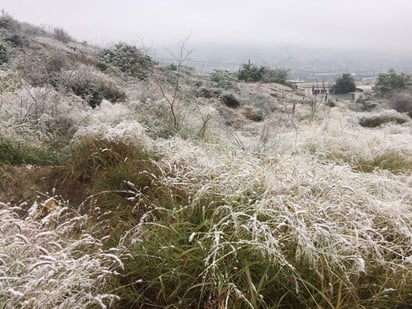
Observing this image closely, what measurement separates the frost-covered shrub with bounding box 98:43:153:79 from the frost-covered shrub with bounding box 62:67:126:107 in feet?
11.7

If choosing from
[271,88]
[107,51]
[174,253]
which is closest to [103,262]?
[174,253]

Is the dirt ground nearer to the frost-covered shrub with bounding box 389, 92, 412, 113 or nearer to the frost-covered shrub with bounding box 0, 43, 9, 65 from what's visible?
the frost-covered shrub with bounding box 0, 43, 9, 65

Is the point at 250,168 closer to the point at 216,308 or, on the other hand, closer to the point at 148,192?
the point at 148,192

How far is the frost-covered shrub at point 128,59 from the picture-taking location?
1343 cm

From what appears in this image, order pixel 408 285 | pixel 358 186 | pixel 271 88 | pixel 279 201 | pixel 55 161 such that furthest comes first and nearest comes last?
pixel 271 88, pixel 55 161, pixel 358 186, pixel 279 201, pixel 408 285

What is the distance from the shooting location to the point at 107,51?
15.2 m

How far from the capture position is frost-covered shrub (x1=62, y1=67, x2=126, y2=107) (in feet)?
27.9

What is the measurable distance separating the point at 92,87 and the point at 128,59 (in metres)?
6.07

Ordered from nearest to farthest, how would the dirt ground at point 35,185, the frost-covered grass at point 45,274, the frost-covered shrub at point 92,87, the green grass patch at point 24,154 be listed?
the frost-covered grass at point 45,274
the dirt ground at point 35,185
the green grass patch at point 24,154
the frost-covered shrub at point 92,87

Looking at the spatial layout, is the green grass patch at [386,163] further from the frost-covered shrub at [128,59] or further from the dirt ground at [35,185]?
the frost-covered shrub at [128,59]

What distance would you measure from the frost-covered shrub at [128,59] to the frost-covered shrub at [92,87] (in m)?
3.56

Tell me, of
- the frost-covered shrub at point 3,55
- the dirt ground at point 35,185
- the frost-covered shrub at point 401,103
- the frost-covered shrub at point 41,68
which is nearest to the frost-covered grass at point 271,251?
the dirt ground at point 35,185

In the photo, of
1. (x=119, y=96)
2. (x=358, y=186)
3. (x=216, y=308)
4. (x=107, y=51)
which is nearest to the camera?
(x=216, y=308)

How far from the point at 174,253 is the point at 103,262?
1.24ft
